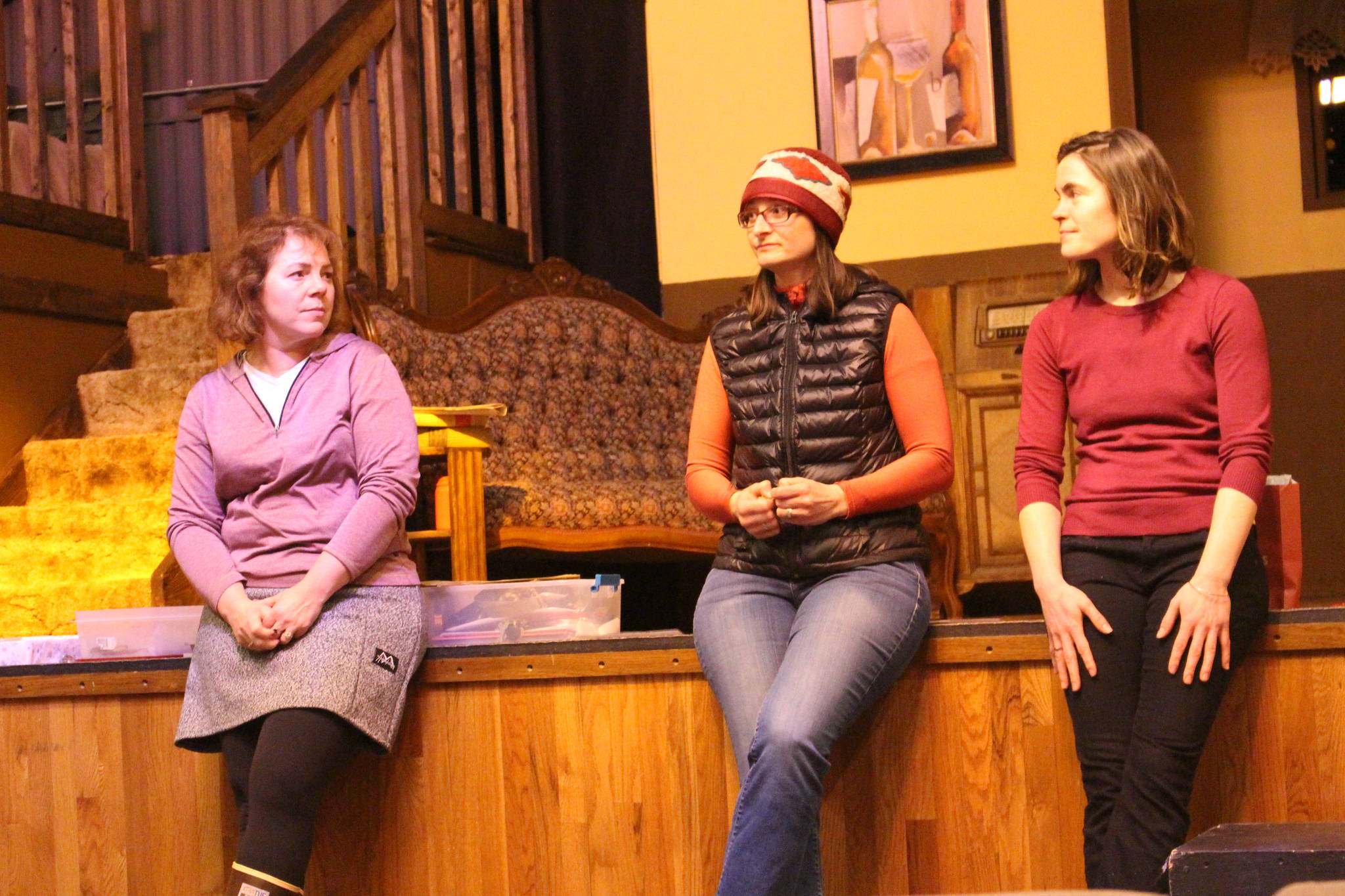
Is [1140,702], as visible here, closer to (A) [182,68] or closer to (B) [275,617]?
(B) [275,617]

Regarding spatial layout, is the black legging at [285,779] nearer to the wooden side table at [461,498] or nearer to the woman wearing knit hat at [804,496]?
the woman wearing knit hat at [804,496]

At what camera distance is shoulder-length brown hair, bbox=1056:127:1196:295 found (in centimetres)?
199

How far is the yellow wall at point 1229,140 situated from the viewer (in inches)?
240

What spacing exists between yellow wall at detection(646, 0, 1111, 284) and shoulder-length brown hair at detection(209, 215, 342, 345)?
9.57 ft

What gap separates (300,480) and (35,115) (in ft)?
11.9

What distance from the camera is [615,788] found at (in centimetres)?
230

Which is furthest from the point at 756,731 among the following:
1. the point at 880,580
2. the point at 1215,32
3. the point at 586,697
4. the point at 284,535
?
the point at 1215,32

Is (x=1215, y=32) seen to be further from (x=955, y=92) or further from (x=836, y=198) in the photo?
(x=836, y=198)

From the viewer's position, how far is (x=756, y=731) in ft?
6.26

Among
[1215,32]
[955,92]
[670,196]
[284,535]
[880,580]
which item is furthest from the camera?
[1215,32]

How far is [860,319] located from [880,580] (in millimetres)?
422

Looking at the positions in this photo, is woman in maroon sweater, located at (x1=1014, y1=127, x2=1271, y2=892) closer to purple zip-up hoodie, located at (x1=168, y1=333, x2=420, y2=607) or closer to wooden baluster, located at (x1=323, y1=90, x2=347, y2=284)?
purple zip-up hoodie, located at (x1=168, y1=333, x2=420, y2=607)

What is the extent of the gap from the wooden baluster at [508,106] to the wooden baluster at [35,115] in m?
1.77

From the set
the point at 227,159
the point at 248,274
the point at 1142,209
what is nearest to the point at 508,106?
the point at 227,159
